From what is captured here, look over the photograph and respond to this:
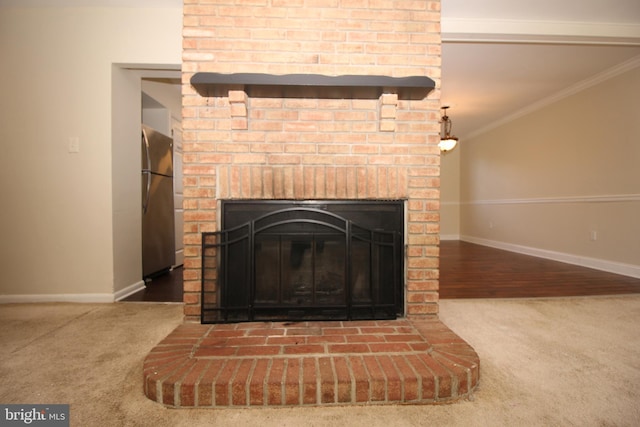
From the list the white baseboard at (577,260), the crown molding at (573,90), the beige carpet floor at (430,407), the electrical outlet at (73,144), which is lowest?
the beige carpet floor at (430,407)

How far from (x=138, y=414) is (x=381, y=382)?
0.85m

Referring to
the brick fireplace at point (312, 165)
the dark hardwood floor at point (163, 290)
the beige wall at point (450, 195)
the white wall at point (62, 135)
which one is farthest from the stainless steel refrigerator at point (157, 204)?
the beige wall at point (450, 195)

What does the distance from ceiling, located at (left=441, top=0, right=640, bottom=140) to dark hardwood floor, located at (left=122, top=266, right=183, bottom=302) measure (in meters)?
2.98

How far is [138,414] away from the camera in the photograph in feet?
3.30

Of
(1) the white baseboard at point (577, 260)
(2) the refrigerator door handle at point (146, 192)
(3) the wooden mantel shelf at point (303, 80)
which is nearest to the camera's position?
(3) the wooden mantel shelf at point (303, 80)

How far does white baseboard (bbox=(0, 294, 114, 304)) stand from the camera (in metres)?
2.19

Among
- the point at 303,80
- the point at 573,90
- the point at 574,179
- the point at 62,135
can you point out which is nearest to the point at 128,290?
the point at 62,135

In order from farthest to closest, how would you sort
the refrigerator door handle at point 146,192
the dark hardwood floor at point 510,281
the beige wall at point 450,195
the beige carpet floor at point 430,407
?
the beige wall at point 450,195, the refrigerator door handle at point 146,192, the dark hardwood floor at point 510,281, the beige carpet floor at point 430,407

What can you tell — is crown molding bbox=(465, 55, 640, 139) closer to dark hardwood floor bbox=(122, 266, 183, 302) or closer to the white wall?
the white wall

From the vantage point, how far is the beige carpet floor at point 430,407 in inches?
39.1

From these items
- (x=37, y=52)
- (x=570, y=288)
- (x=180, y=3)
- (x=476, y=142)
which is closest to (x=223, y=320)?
(x=180, y=3)

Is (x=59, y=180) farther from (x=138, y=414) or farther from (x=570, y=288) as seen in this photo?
(x=570, y=288)

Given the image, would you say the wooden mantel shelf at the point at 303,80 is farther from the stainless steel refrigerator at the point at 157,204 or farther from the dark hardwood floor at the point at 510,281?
the stainless steel refrigerator at the point at 157,204

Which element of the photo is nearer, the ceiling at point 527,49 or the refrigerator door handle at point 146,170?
the ceiling at point 527,49
